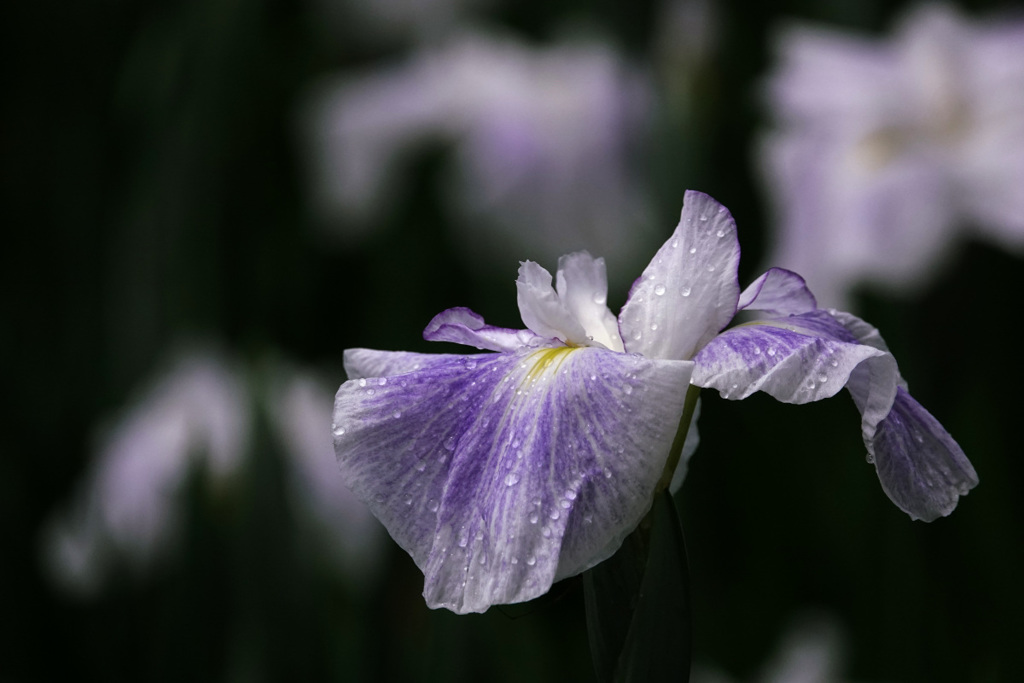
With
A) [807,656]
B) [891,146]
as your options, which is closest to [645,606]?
[807,656]

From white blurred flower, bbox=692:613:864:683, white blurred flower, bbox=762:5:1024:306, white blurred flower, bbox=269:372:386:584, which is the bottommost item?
white blurred flower, bbox=692:613:864:683

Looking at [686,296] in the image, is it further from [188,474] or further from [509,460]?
[188,474]

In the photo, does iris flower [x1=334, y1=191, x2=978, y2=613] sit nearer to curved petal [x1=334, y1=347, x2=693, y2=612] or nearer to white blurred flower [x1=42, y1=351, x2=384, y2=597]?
curved petal [x1=334, y1=347, x2=693, y2=612]

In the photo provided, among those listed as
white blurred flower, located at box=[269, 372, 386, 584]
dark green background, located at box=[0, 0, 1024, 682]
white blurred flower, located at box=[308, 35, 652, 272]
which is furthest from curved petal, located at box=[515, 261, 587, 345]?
white blurred flower, located at box=[308, 35, 652, 272]

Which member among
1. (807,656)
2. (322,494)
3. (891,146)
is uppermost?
(891,146)

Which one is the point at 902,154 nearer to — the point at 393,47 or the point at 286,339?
the point at 286,339

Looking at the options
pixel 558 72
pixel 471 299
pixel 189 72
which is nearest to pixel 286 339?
pixel 471 299
